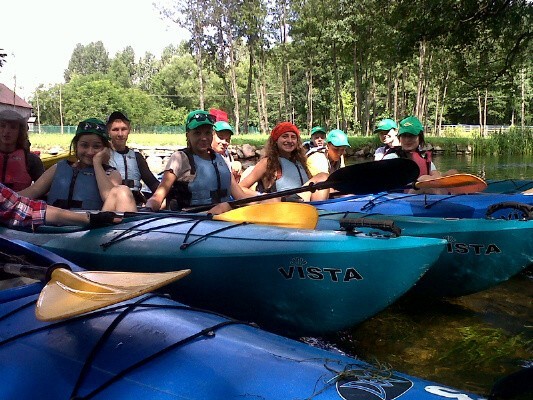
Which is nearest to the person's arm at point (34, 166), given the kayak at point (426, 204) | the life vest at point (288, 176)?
the life vest at point (288, 176)

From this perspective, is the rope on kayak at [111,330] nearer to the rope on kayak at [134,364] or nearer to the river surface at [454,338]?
the rope on kayak at [134,364]

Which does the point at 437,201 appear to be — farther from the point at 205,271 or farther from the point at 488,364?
the point at 205,271

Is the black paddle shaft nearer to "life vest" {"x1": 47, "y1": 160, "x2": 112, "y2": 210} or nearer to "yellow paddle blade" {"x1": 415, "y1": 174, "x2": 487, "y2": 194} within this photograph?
"yellow paddle blade" {"x1": 415, "y1": 174, "x2": 487, "y2": 194}

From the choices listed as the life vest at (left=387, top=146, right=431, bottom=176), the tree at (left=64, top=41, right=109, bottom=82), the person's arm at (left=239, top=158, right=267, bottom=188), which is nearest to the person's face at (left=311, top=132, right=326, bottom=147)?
the life vest at (left=387, top=146, right=431, bottom=176)

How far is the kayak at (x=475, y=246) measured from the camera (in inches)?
156

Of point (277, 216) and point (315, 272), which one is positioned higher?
point (277, 216)

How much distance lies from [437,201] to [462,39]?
19.4 ft

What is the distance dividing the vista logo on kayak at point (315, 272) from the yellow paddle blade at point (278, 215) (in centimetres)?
56

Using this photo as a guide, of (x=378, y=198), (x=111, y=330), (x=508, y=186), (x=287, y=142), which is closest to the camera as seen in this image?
(x=111, y=330)

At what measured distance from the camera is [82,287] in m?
2.26

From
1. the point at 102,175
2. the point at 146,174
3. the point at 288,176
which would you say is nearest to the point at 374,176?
the point at 288,176

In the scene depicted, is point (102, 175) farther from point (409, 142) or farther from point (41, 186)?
point (409, 142)

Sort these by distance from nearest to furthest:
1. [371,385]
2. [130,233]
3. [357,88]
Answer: [371,385] → [130,233] → [357,88]

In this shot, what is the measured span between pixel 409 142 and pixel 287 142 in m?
1.35
